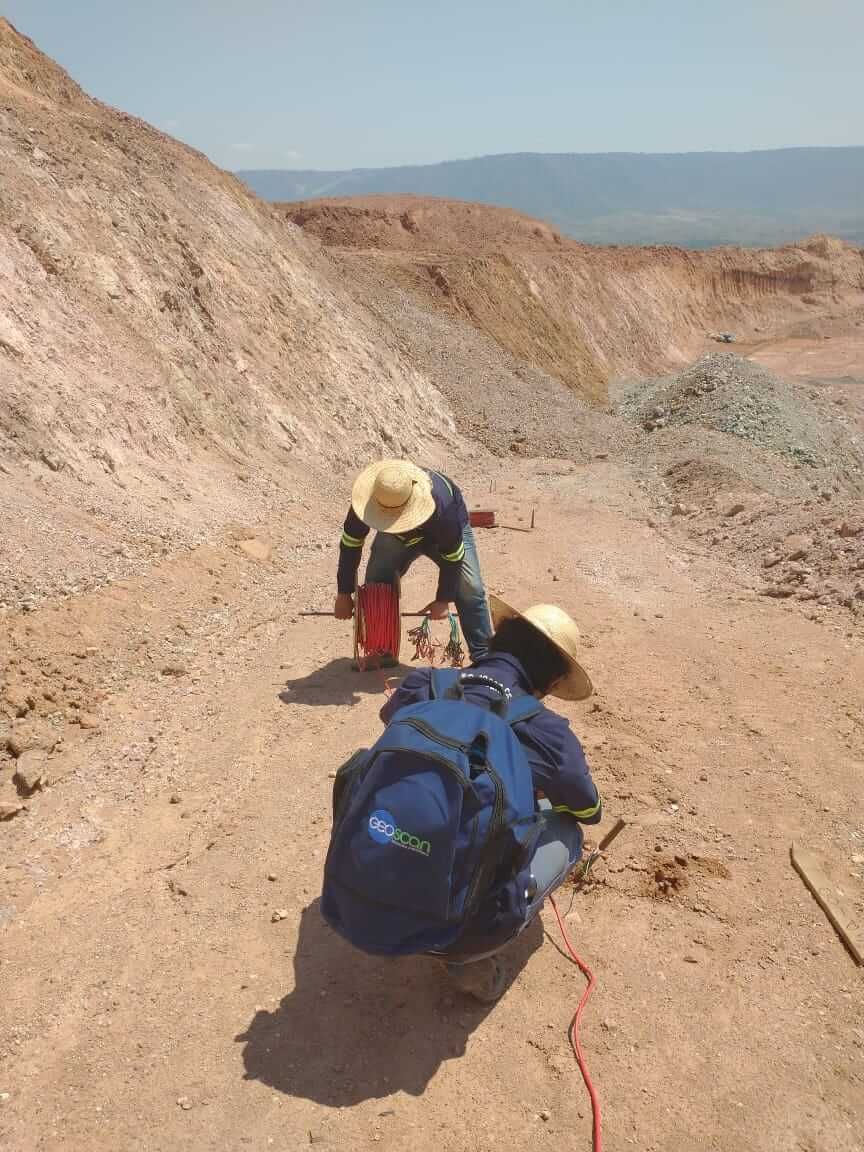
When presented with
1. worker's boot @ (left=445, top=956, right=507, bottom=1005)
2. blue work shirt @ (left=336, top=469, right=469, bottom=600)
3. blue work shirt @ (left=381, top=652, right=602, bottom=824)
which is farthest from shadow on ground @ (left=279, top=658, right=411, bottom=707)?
worker's boot @ (left=445, top=956, right=507, bottom=1005)

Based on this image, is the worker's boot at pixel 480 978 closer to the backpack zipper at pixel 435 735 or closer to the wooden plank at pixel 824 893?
the backpack zipper at pixel 435 735

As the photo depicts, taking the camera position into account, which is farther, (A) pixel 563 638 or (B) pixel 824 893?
(B) pixel 824 893

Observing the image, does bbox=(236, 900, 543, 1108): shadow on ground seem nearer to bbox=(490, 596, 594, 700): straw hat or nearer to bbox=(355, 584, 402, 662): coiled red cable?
bbox=(490, 596, 594, 700): straw hat

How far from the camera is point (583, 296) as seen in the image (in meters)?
28.3

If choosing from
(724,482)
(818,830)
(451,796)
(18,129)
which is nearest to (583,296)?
(724,482)

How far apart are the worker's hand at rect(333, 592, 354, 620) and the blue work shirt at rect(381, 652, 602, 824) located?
2.88 meters

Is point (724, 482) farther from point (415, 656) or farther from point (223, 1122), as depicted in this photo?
point (223, 1122)

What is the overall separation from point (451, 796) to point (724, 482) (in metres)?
12.4

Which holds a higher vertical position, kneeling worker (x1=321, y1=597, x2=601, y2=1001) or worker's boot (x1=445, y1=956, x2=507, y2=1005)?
kneeling worker (x1=321, y1=597, x2=601, y2=1001)

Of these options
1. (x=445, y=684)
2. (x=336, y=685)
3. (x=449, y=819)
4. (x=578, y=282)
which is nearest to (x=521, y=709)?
(x=445, y=684)

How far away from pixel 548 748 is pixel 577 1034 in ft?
4.12

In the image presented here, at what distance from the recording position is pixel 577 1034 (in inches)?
140

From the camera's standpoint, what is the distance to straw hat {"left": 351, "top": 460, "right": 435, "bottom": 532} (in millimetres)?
5801

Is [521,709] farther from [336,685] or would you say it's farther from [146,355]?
[146,355]
